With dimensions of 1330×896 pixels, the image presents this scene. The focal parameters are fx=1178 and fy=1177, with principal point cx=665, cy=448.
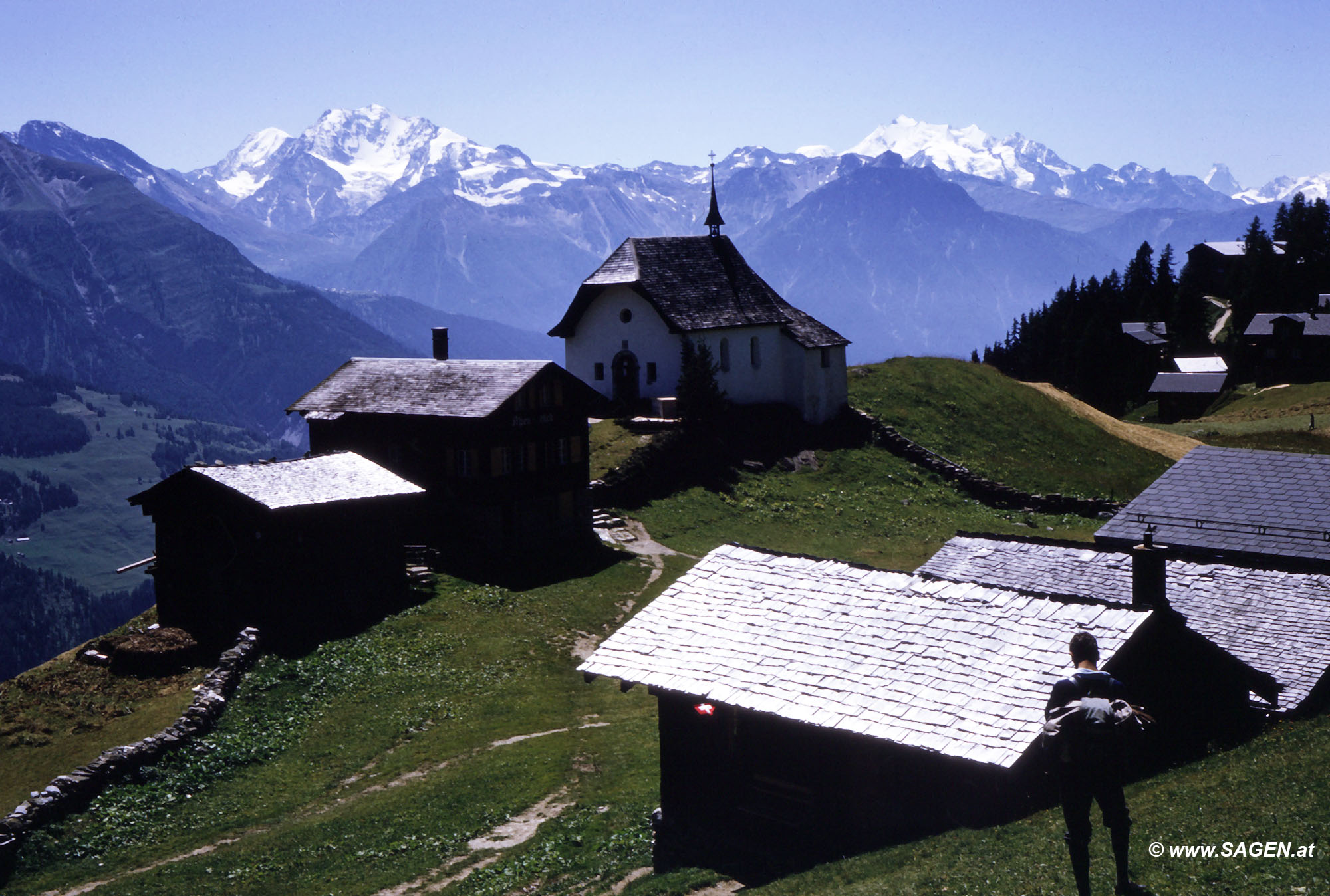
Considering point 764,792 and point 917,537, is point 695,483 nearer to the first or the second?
point 917,537

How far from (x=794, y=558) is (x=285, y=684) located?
18.9 meters

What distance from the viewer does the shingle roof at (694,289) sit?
2527 inches

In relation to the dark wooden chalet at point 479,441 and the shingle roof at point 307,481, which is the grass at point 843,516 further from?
the shingle roof at point 307,481

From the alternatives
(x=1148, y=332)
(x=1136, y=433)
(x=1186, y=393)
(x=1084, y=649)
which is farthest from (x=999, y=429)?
(x=1148, y=332)

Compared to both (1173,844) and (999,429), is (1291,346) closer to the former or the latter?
(999,429)

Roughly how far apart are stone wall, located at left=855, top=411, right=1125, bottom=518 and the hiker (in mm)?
45565

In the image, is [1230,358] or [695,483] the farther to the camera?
[1230,358]

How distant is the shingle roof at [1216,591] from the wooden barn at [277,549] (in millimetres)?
19518

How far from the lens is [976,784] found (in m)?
17.5

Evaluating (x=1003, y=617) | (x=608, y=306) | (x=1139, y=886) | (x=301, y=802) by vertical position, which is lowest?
(x=301, y=802)

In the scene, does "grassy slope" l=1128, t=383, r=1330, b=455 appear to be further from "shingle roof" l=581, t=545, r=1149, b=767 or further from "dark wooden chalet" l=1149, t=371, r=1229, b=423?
"shingle roof" l=581, t=545, r=1149, b=767

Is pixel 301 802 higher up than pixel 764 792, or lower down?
lower down

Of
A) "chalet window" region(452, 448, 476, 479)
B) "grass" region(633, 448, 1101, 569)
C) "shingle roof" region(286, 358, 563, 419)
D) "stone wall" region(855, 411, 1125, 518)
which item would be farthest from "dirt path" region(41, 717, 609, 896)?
"stone wall" region(855, 411, 1125, 518)

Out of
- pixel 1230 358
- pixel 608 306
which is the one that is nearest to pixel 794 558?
pixel 608 306
